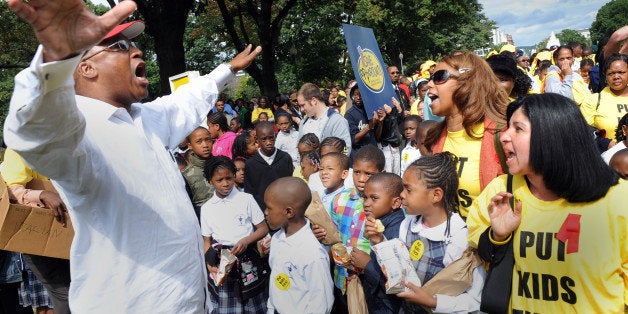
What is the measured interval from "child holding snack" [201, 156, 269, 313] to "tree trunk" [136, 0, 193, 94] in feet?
33.1

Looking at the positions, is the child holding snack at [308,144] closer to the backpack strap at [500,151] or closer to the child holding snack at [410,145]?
the child holding snack at [410,145]

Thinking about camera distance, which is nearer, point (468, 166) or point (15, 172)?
point (468, 166)

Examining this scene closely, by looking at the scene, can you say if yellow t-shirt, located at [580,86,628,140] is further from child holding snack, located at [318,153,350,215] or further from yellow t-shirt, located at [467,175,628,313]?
yellow t-shirt, located at [467,175,628,313]

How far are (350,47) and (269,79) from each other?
1624 cm

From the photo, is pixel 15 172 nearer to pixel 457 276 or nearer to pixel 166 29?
pixel 457 276

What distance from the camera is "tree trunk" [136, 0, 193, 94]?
1412 cm

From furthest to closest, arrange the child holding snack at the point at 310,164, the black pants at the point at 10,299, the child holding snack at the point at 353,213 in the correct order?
1. the child holding snack at the point at 310,164
2. the black pants at the point at 10,299
3. the child holding snack at the point at 353,213

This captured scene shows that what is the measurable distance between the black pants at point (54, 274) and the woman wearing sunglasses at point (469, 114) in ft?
9.70

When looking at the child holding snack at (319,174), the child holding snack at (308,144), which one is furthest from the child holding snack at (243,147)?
the child holding snack at (319,174)

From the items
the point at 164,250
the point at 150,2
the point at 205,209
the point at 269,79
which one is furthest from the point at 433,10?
the point at 164,250

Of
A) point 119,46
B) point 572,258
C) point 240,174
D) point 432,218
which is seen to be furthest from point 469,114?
point 240,174

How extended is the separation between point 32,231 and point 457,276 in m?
2.66

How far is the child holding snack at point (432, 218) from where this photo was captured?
2.90 m

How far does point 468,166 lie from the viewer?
3.09m
